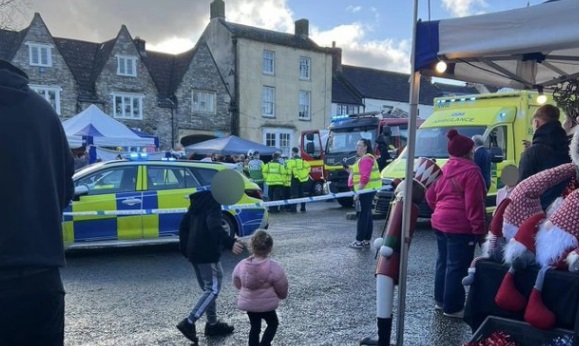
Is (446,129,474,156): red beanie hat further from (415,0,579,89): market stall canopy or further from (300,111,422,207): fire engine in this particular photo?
(300,111,422,207): fire engine

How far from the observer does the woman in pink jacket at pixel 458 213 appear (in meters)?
5.06

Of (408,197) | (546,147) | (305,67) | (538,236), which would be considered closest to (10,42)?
(305,67)

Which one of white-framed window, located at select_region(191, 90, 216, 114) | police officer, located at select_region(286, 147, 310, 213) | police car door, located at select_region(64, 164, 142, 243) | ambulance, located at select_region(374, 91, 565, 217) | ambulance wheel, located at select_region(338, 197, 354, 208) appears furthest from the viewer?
white-framed window, located at select_region(191, 90, 216, 114)

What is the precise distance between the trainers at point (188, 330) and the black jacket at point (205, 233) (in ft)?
1.88

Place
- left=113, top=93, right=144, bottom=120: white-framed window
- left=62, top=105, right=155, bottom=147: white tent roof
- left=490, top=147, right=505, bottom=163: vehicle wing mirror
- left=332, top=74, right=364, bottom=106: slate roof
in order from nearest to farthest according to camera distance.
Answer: left=490, top=147, right=505, bottom=163: vehicle wing mirror, left=62, top=105, right=155, bottom=147: white tent roof, left=113, top=93, right=144, bottom=120: white-framed window, left=332, top=74, right=364, bottom=106: slate roof

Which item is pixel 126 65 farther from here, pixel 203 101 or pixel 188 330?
pixel 188 330

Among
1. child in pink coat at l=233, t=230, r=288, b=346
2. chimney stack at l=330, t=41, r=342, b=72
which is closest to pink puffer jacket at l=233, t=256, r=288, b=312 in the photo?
child in pink coat at l=233, t=230, r=288, b=346

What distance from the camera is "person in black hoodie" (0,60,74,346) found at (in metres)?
2.16

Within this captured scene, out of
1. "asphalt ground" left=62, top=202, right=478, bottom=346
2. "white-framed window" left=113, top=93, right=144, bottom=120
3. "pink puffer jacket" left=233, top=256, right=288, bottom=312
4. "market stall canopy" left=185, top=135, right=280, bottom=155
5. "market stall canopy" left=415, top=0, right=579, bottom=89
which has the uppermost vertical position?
"white-framed window" left=113, top=93, right=144, bottom=120

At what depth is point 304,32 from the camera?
39531 millimetres

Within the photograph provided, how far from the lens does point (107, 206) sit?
834 cm

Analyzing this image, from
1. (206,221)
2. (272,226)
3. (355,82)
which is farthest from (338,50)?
(206,221)

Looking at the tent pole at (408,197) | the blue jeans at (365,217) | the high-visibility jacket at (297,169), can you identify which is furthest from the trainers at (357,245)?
the high-visibility jacket at (297,169)

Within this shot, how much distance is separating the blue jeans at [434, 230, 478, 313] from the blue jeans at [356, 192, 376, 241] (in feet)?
11.4
